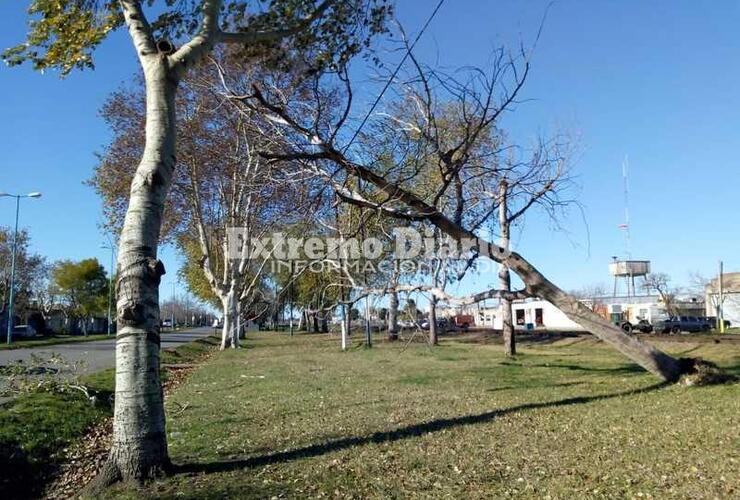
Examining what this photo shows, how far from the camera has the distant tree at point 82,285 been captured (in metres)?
69.8

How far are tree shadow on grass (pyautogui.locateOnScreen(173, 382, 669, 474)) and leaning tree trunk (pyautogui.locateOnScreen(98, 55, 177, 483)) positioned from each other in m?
0.58

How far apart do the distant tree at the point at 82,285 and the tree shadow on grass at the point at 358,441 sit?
222 ft

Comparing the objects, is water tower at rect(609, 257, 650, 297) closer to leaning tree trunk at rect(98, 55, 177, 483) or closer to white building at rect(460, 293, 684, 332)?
white building at rect(460, 293, 684, 332)

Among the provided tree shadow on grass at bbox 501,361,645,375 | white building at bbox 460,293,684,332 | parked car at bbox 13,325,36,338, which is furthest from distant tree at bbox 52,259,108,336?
tree shadow on grass at bbox 501,361,645,375

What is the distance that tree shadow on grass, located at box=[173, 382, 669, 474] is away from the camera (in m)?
7.03

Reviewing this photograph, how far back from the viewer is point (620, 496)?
5352 mm

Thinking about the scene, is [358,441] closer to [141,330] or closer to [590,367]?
[141,330]

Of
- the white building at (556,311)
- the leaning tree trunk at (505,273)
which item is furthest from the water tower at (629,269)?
the leaning tree trunk at (505,273)

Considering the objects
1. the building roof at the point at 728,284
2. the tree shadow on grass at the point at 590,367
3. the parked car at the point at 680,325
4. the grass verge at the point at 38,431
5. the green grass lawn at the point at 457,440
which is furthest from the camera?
the building roof at the point at 728,284

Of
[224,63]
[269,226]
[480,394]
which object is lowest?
[480,394]

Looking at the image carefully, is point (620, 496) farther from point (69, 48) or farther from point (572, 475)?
point (69, 48)

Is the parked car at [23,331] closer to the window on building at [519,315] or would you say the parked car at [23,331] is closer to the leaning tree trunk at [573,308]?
the leaning tree trunk at [573,308]

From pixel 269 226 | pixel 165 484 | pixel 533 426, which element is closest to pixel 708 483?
pixel 533 426

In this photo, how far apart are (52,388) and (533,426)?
9407mm
